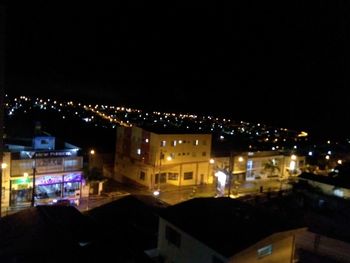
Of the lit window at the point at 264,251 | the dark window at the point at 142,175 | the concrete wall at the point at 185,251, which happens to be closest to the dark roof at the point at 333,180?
the dark window at the point at 142,175

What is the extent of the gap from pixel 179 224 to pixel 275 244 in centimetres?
259

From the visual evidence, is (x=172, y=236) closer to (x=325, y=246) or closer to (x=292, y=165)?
(x=325, y=246)

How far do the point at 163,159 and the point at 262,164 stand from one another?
300 inches

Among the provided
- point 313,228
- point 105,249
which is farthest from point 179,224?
point 313,228

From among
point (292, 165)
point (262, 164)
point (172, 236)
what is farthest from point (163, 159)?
point (172, 236)

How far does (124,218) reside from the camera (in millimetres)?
15891

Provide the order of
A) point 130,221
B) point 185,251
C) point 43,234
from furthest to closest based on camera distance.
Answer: point 130,221
point 43,234
point 185,251

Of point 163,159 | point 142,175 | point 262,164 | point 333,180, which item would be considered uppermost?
point 163,159

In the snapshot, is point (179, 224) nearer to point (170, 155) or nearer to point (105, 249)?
point (105, 249)

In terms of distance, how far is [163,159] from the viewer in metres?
25.4

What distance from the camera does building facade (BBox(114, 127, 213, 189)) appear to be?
82.9ft

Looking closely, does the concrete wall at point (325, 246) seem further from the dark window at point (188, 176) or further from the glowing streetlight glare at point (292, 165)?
the glowing streetlight glare at point (292, 165)

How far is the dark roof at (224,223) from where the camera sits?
977cm

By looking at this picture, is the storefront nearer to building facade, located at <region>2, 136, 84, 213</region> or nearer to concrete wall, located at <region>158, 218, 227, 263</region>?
building facade, located at <region>2, 136, 84, 213</region>
